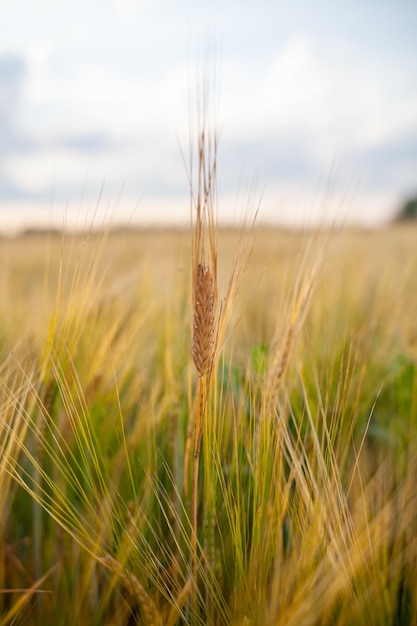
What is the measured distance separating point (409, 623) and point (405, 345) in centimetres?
106

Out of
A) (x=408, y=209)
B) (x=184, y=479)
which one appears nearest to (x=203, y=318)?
(x=184, y=479)

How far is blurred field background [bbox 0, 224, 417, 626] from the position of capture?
74cm

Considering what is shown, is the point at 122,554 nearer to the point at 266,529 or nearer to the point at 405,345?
the point at 266,529

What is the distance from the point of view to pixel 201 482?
0.97 meters

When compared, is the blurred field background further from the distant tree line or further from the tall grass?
the distant tree line

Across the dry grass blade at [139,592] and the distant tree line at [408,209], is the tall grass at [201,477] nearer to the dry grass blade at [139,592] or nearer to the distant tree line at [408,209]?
the dry grass blade at [139,592]

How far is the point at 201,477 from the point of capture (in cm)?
97

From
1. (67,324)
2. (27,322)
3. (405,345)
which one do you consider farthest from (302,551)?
(405,345)

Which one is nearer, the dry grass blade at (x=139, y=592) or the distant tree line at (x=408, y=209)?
the dry grass blade at (x=139, y=592)

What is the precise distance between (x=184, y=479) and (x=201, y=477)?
11 cm

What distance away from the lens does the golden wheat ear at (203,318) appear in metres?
0.65

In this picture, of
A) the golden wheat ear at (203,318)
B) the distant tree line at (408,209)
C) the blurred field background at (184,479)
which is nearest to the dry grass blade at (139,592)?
the blurred field background at (184,479)

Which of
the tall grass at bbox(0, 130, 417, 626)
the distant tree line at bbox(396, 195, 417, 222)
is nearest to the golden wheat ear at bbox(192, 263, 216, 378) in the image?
the tall grass at bbox(0, 130, 417, 626)

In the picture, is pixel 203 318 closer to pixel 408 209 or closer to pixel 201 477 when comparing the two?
pixel 201 477
